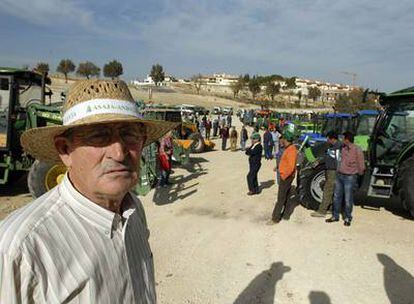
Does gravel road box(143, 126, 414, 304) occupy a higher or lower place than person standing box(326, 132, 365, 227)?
lower

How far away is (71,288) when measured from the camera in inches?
52.3

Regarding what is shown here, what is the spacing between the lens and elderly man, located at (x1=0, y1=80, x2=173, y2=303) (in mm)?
1264

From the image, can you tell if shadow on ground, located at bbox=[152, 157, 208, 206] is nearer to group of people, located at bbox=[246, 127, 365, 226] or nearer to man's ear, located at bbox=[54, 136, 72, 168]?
group of people, located at bbox=[246, 127, 365, 226]

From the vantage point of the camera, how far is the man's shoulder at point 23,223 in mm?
1233

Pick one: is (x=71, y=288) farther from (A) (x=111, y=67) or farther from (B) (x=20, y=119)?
(A) (x=111, y=67)

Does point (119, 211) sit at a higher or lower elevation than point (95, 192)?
lower

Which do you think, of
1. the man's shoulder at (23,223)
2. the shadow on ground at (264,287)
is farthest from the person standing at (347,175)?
the man's shoulder at (23,223)

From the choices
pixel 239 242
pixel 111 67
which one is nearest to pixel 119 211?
pixel 239 242

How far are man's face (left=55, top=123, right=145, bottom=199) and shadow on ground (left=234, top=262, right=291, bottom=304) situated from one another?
347 cm

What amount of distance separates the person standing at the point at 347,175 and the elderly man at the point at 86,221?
6179 mm

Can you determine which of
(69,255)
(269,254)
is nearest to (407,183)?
(269,254)

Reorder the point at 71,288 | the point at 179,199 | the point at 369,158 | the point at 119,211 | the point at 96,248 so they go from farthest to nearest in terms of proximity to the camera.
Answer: the point at 179,199 → the point at 369,158 → the point at 119,211 → the point at 96,248 → the point at 71,288

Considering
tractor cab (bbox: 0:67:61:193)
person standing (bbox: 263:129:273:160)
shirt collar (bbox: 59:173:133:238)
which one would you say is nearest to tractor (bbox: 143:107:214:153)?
person standing (bbox: 263:129:273:160)

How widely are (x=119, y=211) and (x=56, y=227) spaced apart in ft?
1.28
